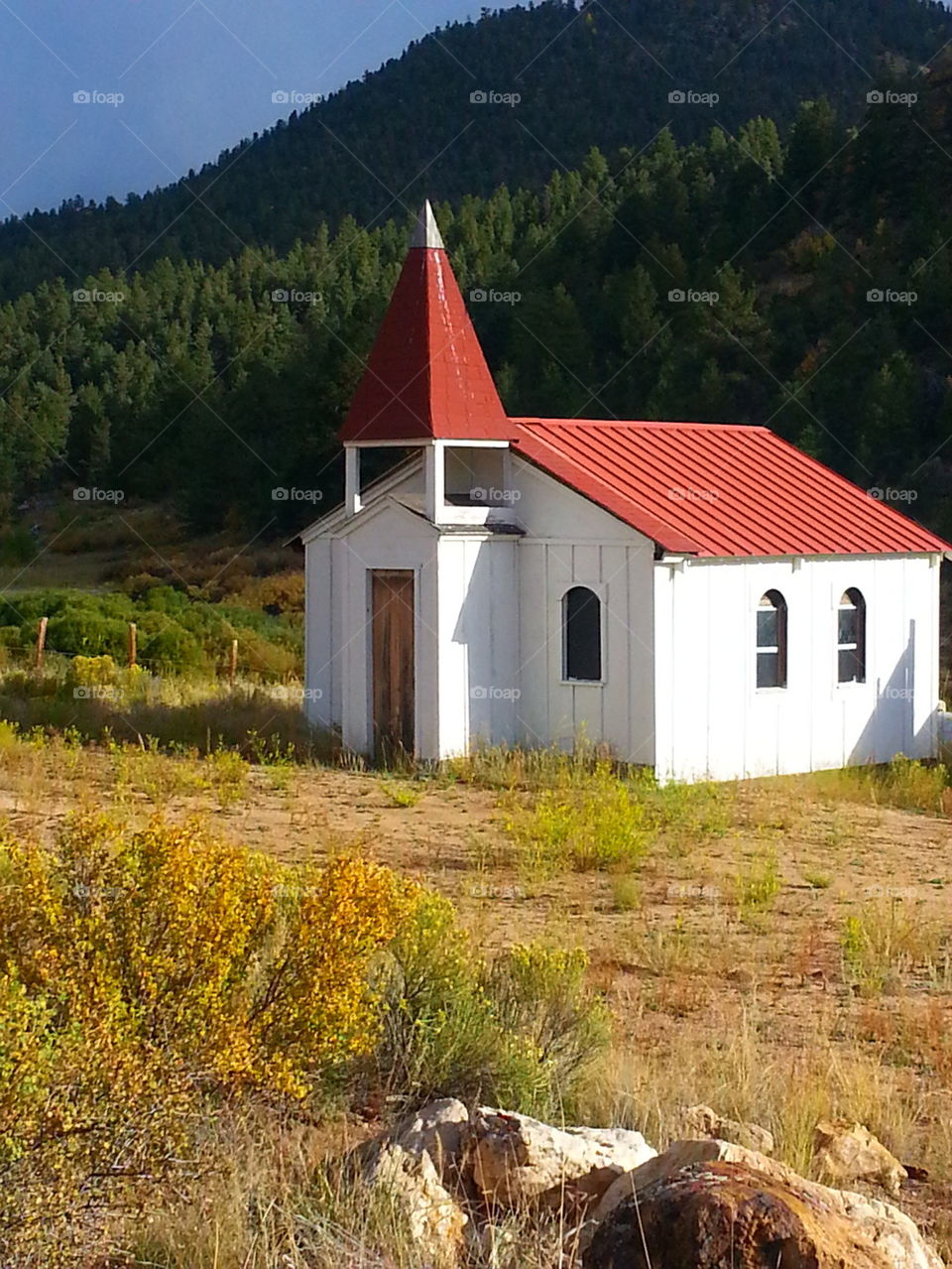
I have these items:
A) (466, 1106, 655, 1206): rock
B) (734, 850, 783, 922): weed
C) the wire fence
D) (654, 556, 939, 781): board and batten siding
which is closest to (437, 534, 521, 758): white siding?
(654, 556, 939, 781): board and batten siding

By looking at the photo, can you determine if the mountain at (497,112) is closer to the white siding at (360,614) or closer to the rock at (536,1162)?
the white siding at (360,614)

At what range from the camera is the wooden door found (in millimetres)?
19641

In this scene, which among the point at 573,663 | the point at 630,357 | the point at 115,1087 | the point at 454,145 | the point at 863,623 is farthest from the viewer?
the point at 454,145

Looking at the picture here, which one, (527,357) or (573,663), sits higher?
(527,357)

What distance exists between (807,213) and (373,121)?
280 feet

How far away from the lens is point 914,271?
142 ft

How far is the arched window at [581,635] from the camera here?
63.2 ft

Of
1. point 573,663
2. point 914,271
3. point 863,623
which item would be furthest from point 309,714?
point 914,271

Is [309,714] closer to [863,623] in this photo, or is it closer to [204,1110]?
[863,623]

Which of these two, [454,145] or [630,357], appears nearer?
[630,357]

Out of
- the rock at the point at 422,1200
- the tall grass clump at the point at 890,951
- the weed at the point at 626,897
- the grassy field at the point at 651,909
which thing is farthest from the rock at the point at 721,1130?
the weed at the point at 626,897

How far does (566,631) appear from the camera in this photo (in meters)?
19.5

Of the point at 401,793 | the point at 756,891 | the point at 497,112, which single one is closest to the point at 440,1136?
the point at 756,891

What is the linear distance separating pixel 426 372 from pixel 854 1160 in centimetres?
1449
